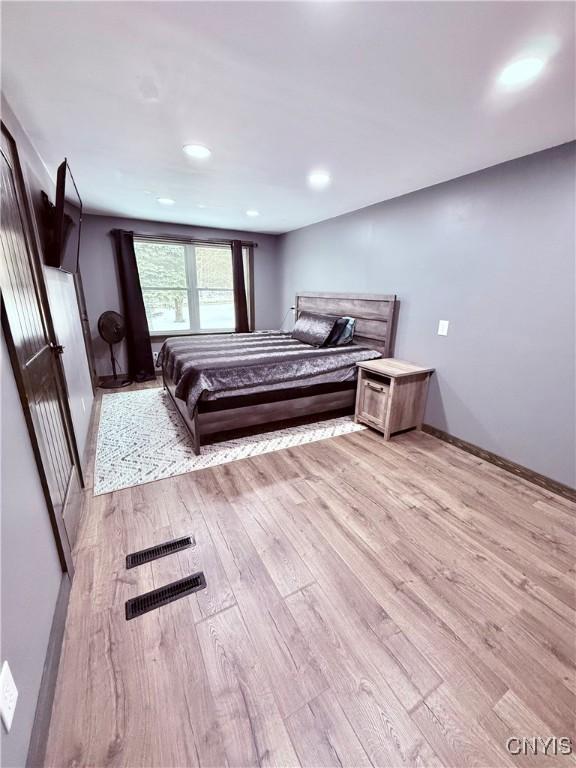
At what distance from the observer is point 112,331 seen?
14.2 feet

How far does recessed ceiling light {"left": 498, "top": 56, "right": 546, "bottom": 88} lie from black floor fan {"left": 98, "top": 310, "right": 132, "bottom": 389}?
14.9ft

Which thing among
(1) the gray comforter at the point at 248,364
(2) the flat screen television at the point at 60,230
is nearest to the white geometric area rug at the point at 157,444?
(1) the gray comforter at the point at 248,364

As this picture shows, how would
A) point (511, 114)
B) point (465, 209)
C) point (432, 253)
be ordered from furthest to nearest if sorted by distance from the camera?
point (432, 253) → point (465, 209) → point (511, 114)

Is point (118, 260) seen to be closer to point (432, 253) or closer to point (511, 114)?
point (432, 253)

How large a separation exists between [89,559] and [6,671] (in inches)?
33.3

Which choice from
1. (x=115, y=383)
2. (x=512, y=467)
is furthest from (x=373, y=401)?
(x=115, y=383)

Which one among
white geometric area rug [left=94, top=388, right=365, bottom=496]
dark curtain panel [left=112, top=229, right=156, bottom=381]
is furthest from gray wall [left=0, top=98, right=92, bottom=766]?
dark curtain panel [left=112, top=229, right=156, bottom=381]

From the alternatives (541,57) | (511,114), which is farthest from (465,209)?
(541,57)

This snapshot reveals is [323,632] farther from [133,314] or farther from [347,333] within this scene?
[133,314]

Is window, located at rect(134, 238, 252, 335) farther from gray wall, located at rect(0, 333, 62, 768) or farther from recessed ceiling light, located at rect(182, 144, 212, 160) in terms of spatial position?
gray wall, located at rect(0, 333, 62, 768)

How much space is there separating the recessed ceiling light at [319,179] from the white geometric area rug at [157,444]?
7.32 ft

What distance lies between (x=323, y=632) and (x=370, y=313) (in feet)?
9.80

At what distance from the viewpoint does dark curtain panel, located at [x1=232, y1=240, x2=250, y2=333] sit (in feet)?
16.6

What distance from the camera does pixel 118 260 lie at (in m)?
4.32
